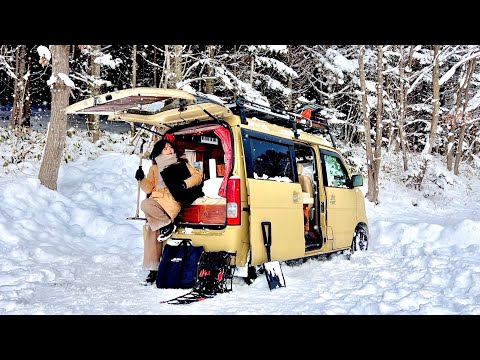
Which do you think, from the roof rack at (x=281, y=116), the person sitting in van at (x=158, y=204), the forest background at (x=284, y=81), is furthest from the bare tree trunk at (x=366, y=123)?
the person sitting in van at (x=158, y=204)

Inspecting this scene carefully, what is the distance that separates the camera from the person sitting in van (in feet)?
19.1

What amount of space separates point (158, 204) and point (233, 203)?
115cm

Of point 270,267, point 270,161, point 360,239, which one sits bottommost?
point 270,267

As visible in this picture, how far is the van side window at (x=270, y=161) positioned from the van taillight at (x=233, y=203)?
265 mm

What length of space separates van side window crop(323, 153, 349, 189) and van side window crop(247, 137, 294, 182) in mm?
1436

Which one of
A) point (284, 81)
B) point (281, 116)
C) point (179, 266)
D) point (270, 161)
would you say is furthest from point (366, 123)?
point (179, 266)

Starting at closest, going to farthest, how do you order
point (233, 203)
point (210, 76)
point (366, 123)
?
point (233, 203)
point (366, 123)
point (210, 76)

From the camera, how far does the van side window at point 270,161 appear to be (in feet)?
18.8

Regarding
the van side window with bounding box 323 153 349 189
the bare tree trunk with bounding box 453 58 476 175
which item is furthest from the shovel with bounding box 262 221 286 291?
the bare tree trunk with bounding box 453 58 476 175

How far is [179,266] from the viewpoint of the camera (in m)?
5.52

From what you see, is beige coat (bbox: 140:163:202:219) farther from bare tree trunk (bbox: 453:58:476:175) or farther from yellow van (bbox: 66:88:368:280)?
bare tree trunk (bbox: 453:58:476:175)

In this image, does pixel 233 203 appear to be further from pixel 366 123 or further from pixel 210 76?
pixel 210 76
